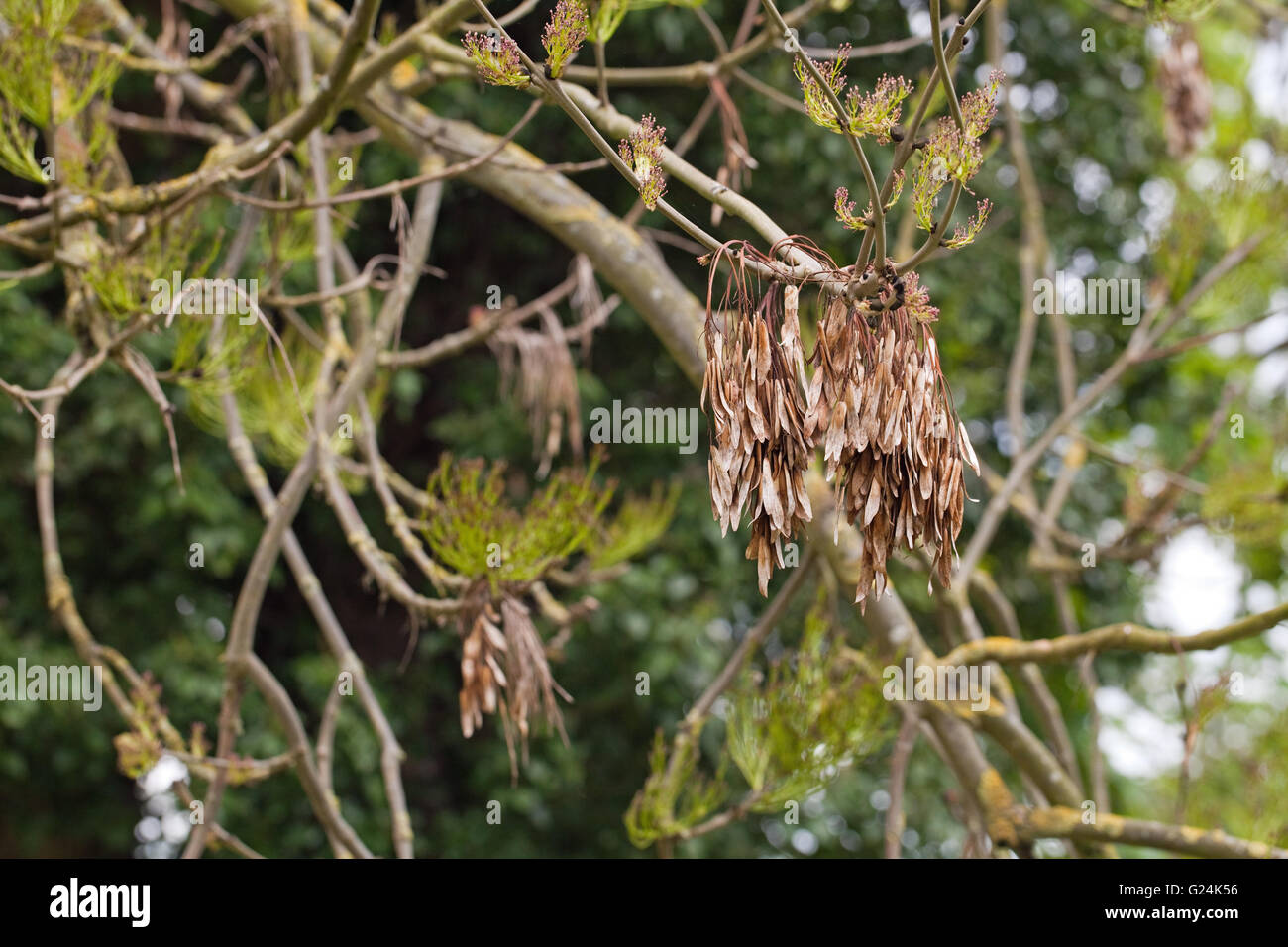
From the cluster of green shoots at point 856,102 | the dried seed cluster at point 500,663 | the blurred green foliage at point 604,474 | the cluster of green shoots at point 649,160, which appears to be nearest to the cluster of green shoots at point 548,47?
the cluster of green shoots at point 649,160

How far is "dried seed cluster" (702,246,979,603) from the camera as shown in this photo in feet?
3.99

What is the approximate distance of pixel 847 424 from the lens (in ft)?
4.02

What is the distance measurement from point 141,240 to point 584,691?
2714 mm

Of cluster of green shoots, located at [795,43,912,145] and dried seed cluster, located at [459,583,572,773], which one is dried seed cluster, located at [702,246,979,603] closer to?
cluster of green shoots, located at [795,43,912,145]

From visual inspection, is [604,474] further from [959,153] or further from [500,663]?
[959,153]

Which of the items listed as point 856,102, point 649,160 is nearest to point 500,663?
point 649,160

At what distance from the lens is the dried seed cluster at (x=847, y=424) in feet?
3.99

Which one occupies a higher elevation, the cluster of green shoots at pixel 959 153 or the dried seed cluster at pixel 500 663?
the cluster of green shoots at pixel 959 153

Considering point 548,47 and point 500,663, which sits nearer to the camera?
point 548,47

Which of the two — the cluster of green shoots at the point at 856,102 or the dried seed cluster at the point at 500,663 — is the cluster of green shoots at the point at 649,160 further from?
the dried seed cluster at the point at 500,663

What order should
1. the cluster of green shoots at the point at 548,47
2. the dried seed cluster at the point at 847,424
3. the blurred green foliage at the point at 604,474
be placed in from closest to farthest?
1. the dried seed cluster at the point at 847,424
2. the cluster of green shoots at the point at 548,47
3. the blurred green foliage at the point at 604,474

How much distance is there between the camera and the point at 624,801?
15.6 feet
